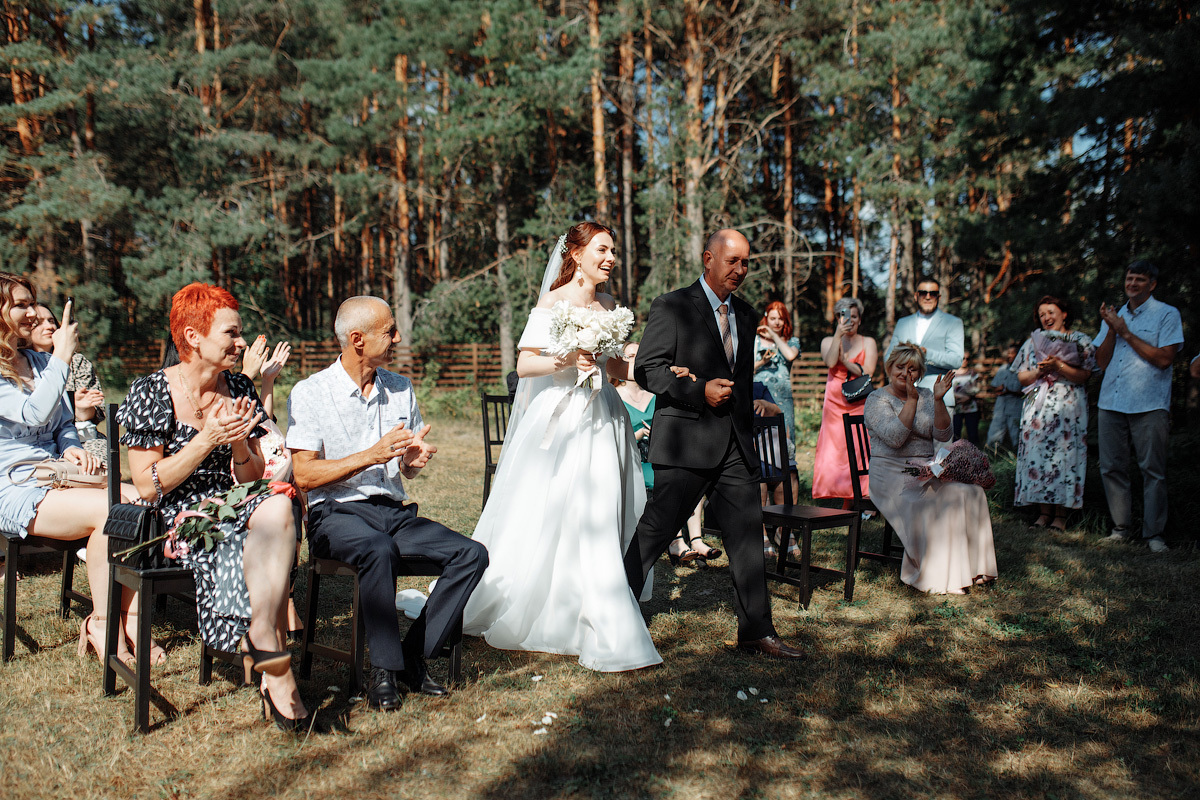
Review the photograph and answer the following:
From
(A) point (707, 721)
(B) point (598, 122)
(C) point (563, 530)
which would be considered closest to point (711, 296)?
(C) point (563, 530)

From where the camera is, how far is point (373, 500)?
372 centimetres

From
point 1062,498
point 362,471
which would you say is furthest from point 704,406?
point 1062,498

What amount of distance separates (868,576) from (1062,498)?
2.43 metres

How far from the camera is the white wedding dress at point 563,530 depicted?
3953mm

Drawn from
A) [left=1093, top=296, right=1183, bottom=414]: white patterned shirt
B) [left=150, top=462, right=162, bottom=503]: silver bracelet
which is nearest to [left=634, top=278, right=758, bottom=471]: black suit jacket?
[left=150, top=462, right=162, bottom=503]: silver bracelet

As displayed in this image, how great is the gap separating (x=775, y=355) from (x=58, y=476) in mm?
5002

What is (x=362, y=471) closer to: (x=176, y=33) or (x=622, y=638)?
(x=622, y=638)

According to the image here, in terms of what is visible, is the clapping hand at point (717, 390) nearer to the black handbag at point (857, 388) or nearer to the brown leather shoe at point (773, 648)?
the brown leather shoe at point (773, 648)

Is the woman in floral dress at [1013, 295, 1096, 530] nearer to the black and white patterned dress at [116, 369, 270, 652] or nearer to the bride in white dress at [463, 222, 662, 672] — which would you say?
the bride in white dress at [463, 222, 662, 672]

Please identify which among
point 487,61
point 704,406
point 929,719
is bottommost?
point 929,719

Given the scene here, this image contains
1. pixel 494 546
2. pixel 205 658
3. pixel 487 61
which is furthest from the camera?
pixel 487 61

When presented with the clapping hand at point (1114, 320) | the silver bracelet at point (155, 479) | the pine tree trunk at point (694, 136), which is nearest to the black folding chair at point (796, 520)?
the clapping hand at point (1114, 320)

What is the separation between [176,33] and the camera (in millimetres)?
23250

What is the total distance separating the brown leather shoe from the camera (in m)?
4.02
